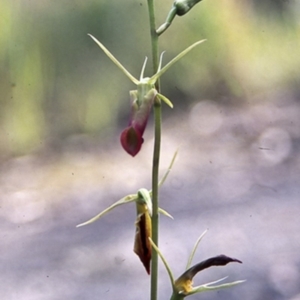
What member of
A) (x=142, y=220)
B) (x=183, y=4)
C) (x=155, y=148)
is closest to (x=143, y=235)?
(x=142, y=220)

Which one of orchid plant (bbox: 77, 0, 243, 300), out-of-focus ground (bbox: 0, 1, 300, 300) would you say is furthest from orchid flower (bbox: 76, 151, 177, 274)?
out-of-focus ground (bbox: 0, 1, 300, 300)

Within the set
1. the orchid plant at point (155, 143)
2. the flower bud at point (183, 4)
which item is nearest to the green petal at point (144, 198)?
the orchid plant at point (155, 143)

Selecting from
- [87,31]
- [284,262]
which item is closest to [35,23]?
[87,31]

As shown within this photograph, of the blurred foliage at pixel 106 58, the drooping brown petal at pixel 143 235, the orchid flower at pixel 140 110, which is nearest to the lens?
the orchid flower at pixel 140 110

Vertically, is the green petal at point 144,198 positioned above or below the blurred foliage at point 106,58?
below

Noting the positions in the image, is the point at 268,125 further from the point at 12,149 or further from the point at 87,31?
the point at 12,149

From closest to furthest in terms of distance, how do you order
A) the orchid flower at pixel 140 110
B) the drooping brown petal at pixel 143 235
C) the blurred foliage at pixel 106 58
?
the orchid flower at pixel 140 110, the drooping brown petal at pixel 143 235, the blurred foliage at pixel 106 58

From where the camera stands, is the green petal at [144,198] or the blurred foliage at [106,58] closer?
the green petal at [144,198]

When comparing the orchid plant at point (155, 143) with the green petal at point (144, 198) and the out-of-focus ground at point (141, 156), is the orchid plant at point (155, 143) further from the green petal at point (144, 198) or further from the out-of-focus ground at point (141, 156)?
the out-of-focus ground at point (141, 156)
